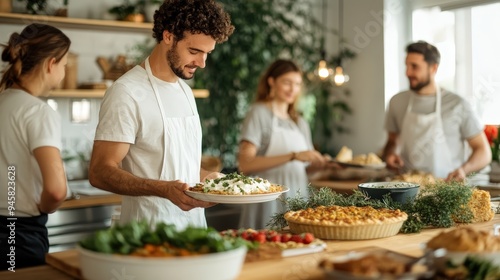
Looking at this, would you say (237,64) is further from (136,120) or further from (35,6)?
(136,120)

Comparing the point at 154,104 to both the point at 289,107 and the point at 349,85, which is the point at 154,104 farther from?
the point at 349,85

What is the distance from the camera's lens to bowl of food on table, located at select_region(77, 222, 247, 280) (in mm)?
1618

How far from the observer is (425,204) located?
8.91 ft

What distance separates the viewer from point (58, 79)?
2.89 m

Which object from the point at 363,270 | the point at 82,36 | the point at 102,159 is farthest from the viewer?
the point at 82,36

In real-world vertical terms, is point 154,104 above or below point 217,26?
below

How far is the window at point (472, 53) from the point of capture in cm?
544

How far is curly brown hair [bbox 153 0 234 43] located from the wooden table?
1.10 meters

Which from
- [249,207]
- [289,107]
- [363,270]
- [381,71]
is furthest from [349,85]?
[363,270]

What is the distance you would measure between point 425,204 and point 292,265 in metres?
0.92

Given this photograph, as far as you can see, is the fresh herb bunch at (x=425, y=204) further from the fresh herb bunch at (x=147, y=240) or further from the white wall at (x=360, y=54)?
the white wall at (x=360, y=54)

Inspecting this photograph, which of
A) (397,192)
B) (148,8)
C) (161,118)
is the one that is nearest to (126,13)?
(148,8)

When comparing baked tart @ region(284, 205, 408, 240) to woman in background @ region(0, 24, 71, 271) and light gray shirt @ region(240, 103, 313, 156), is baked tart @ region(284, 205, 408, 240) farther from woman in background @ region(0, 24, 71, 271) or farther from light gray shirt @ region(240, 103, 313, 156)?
light gray shirt @ region(240, 103, 313, 156)

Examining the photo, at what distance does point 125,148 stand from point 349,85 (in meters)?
4.21
